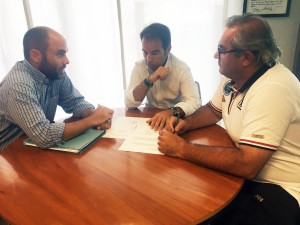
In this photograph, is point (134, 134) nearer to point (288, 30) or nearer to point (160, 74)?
point (160, 74)

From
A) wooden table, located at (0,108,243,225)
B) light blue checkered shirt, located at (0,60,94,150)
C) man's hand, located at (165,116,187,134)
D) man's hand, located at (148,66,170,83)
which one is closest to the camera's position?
wooden table, located at (0,108,243,225)

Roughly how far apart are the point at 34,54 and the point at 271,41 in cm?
129

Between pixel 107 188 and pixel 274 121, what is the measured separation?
70cm

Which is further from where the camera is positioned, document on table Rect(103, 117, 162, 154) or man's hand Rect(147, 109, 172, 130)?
man's hand Rect(147, 109, 172, 130)

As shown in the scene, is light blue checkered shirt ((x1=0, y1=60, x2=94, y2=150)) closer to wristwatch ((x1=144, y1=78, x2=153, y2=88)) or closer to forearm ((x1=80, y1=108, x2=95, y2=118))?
forearm ((x1=80, y1=108, x2=95, y2=118))

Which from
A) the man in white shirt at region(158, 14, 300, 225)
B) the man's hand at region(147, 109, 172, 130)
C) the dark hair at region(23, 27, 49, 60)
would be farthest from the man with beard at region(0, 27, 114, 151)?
the man in white shirt at region(158, 14, 300, 225)

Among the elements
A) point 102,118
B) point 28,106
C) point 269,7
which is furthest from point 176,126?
point 269,7

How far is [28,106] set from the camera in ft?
3.98

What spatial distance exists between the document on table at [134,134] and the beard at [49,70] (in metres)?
0.47

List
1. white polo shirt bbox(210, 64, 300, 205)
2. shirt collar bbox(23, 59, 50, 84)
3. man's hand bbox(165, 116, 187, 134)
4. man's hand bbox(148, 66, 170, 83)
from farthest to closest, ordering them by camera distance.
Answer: man's hand bbox(148, 66, 170, 83), shirt collar bbox(23, 59, 50, 84), man's hand bbox(165, 116, 187, 134), white polo shirt bbox(210, 64, 300, 205)

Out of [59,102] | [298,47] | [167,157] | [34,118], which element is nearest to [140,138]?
[167,157]

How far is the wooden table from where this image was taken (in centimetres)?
76

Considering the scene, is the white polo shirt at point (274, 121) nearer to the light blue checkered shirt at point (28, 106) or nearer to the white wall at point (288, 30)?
the light blue checkered shirt at point (28, 106)

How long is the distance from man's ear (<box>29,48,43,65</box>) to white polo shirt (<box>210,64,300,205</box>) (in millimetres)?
1151
